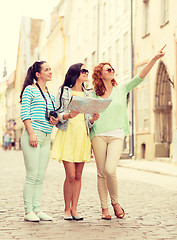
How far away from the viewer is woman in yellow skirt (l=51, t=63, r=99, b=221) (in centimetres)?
589

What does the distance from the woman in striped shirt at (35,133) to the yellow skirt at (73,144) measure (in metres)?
0.16

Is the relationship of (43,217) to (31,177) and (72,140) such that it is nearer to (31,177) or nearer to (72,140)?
(31,177)

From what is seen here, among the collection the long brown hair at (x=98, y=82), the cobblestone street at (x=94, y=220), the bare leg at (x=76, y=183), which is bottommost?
the cobblestone street at (x=94, y=220)

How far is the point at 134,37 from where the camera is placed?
25500 millimetres

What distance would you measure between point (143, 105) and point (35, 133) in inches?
734

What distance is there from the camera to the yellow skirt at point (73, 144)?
5895mm

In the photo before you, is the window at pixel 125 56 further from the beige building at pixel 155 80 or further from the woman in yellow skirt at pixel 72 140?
the woman in yellow skirt at pixel 72 140

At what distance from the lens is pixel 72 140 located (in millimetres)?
5922

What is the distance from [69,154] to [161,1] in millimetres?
17694

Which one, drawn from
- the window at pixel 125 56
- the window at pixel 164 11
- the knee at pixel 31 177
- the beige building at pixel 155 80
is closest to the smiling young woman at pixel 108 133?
the knee at pixel 31 177

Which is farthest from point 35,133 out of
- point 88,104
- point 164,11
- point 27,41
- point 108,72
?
point 27,41

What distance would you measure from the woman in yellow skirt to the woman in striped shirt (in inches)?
5.4

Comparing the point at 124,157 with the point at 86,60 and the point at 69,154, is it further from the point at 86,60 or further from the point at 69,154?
the point at 69,154

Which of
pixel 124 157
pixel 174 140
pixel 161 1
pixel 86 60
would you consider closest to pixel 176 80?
pixel 174 140
